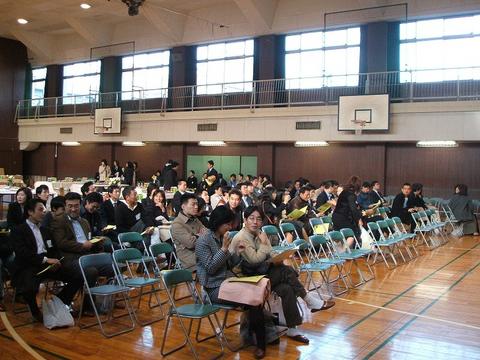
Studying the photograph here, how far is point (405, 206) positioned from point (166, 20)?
1290cm

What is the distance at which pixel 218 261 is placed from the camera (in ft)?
16.0

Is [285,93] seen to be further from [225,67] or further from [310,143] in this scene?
[225,67]

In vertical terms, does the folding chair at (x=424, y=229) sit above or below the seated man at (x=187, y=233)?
below

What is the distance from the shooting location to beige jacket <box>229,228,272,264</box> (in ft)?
16.8

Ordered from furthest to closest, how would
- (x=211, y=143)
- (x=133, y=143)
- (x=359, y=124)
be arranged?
1. (x=133, y=143)
2. (x=211, y=143)
3. (x=359, y=124)

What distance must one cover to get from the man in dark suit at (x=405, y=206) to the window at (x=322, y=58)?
6.24 metres

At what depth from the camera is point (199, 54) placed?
69.3 feet

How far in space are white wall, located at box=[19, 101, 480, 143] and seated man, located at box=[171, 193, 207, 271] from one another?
10.5 meters

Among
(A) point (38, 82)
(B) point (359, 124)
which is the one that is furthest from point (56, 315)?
(A) point (38, 82)

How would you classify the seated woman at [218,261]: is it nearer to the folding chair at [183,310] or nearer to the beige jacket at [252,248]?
the beige jacket at [252,248]

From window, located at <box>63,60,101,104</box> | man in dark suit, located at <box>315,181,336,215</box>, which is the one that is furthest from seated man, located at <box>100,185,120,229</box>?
window, located at <box>63,60,101,104</box>

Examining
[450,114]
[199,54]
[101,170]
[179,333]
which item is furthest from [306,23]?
[179,333]

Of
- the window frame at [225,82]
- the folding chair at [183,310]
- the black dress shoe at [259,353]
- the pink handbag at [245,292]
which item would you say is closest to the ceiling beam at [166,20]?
the window frame at [225,82]

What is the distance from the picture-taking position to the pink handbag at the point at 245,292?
4.56 meters
